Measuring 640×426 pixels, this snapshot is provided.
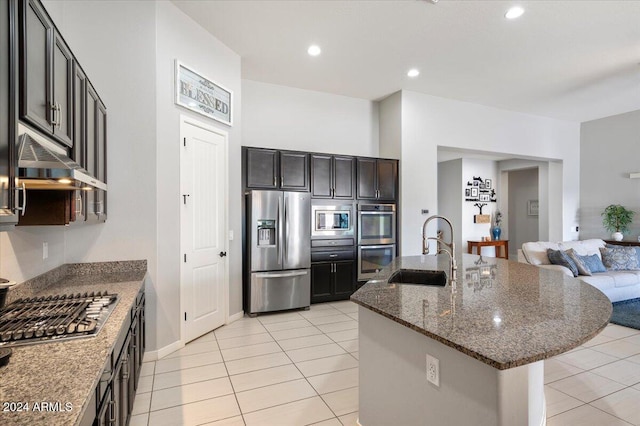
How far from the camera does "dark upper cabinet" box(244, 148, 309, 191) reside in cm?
460

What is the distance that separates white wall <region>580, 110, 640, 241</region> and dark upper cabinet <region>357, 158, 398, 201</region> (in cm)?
487

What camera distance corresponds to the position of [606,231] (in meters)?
6.91

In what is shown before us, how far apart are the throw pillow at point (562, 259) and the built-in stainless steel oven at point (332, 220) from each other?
2.95m

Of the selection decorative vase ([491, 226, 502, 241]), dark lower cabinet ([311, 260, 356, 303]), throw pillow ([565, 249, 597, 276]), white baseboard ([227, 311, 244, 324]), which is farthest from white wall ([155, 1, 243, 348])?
decorative vase ([491, 226, 502, 241])

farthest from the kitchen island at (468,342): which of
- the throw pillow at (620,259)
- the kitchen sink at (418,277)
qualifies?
the throw pillow at (620,259)

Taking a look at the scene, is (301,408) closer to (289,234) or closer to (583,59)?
(289,234)

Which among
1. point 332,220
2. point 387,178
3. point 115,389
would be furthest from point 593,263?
point 115,389

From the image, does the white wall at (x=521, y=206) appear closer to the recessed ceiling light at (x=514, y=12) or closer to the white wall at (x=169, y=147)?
the recessed ceiling light at (x=514, y=12)

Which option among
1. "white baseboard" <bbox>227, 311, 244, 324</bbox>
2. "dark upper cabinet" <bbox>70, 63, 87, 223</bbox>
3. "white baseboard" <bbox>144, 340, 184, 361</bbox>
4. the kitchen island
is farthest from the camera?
"white baseboard" <bbox>227, 311, 244, 324</bbox>

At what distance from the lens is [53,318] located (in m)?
1.62

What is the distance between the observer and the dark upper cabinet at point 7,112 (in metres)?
1.13

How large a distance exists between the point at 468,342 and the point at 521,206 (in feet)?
32.0

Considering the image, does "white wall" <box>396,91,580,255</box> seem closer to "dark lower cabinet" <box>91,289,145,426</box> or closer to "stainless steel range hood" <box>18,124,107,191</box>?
"dark lower cabinet" <box>91,289,145,426</box>

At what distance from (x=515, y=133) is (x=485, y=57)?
115 inches
